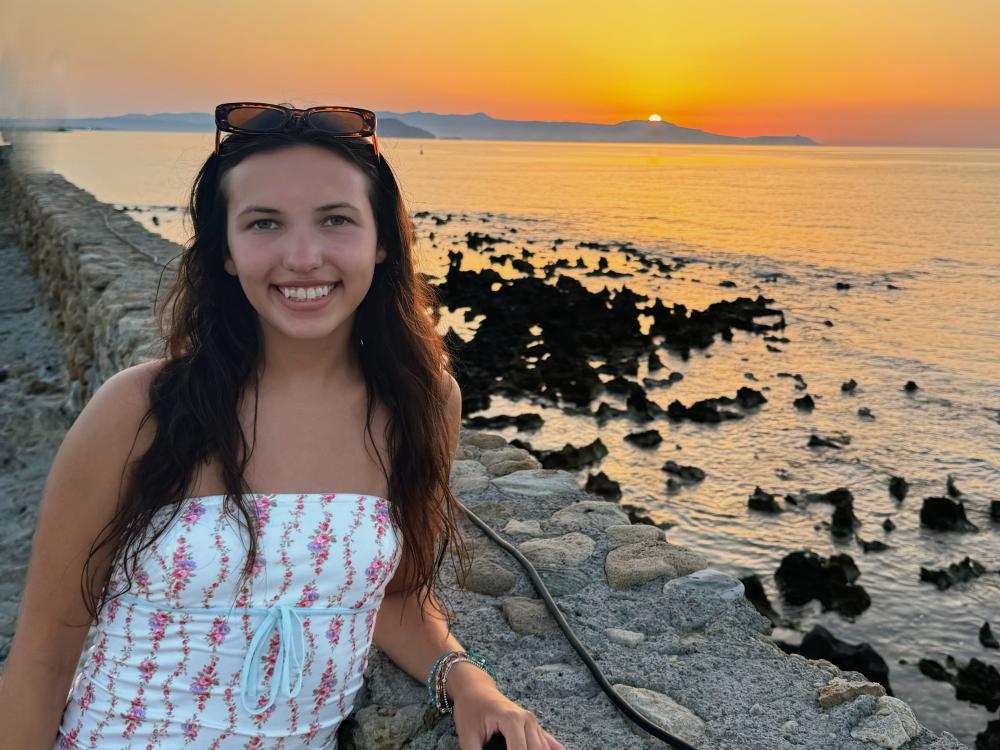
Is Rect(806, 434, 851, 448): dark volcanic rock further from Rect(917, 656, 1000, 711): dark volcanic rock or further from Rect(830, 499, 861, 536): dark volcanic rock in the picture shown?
Rect(917, 656, 1000, 711): dark volcanic rock

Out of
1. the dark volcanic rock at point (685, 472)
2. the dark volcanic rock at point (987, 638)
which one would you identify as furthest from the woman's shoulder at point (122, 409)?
the dark volcanic rock at point (685, 472)

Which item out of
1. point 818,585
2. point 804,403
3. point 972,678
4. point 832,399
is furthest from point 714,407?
point 972,678

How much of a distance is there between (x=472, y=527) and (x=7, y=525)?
3884 mm

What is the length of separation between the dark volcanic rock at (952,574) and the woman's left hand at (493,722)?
18.1 feet

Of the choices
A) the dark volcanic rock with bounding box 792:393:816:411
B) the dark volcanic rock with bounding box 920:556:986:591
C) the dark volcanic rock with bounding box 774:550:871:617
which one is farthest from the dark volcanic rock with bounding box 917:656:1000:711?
the dark volcanic rock with bounding box 792:393:816:411

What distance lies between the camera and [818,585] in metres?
6.21

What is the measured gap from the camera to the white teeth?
2025mm

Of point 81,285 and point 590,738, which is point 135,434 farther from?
point 81,285

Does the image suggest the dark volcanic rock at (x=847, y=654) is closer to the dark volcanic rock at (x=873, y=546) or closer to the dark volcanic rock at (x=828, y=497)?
the dark volcanic rock at (x=873, y=546)

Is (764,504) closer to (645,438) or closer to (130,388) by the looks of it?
(645,438)

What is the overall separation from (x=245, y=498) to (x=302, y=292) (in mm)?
503

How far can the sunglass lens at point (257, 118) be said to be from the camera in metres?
2.04

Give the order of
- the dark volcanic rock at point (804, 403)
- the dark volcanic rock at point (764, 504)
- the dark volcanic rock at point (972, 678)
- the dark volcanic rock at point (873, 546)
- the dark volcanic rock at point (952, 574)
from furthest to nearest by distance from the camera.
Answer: the dark volcanic rock at point (804, 403), the dark volcanic rock at point (764, 504), the dark volcanic rock at point (873, 546), the dark volcanic rock at point (952, 574), the dark volcanic rock at point (972, 678)

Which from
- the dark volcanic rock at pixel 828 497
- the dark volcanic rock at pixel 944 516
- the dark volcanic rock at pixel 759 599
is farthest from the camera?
the dark volcanic rock at pixel 828 497
